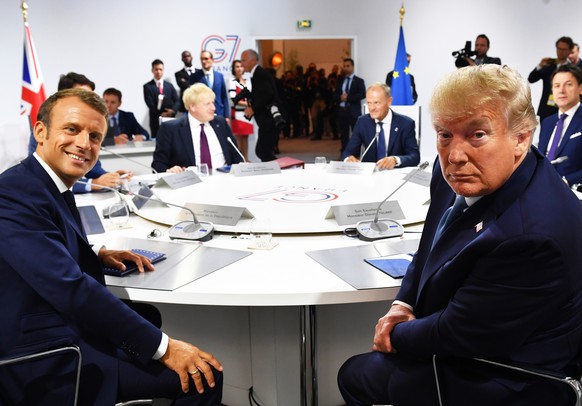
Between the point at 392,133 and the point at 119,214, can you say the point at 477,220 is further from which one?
the point at 392,133

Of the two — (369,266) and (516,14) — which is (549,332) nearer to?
(369,266)

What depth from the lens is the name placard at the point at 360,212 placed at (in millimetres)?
2391

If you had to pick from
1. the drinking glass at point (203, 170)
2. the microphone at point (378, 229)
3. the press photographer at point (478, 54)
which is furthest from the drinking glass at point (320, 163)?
the press photographer at point (478, 54)

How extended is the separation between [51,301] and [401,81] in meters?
6.83

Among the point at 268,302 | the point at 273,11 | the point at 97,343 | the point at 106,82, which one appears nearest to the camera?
the point at 97,343

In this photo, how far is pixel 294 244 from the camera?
229cm

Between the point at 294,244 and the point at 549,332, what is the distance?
1144 millimetres

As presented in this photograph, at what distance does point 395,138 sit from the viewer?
462cm

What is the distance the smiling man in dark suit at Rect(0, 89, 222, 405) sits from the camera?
147cm

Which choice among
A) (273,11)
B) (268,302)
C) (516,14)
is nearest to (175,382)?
(268,302)

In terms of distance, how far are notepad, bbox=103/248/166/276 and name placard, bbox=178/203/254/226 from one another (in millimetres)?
400

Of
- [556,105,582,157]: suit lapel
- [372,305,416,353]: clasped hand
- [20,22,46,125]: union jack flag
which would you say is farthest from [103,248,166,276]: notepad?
[20,22,46,125]: union jack flag

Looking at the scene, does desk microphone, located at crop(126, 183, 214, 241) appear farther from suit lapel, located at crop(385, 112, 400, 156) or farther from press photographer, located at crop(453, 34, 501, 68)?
press photographer, located at crop(453, 34, 501, 68)

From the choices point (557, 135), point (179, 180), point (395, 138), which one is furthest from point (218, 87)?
point (557, 135)
